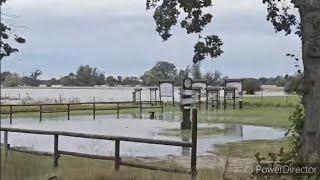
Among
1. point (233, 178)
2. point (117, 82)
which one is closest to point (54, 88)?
point (117, 82)

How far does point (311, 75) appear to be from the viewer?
827 cm

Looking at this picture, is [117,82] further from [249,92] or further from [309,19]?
[309,19]

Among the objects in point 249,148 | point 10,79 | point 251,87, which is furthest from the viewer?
point 251,87

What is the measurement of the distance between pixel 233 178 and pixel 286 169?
3.67 feet

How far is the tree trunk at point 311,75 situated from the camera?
807 centimetres

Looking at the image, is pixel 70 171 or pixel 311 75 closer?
pixel 311 75

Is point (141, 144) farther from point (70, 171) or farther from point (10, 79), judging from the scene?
point (70, 171)

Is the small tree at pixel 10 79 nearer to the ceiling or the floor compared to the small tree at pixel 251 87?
nearer to the ceiling

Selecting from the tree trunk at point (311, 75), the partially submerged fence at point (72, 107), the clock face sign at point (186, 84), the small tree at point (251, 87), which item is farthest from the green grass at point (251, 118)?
the small tree at point (251, 87)

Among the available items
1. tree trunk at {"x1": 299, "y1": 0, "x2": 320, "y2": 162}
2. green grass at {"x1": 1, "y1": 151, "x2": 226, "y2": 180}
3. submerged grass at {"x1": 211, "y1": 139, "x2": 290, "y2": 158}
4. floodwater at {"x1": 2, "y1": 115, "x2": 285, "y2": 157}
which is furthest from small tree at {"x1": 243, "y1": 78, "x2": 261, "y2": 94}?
tree trunk at {"x1": 299, "y1": 0, "x2": 320, "y2": 162}

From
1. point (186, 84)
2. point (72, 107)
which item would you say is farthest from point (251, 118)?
point (72, 107)

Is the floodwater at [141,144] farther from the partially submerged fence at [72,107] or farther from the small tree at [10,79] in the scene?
the partially submerged fence at [72,107]

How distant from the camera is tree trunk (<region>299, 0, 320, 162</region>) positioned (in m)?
8.07

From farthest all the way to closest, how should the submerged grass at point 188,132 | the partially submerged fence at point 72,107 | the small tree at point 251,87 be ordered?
the small tree at point 251,87, the partially submerged fence at point 72,107, the submerged grass at point 188,132
